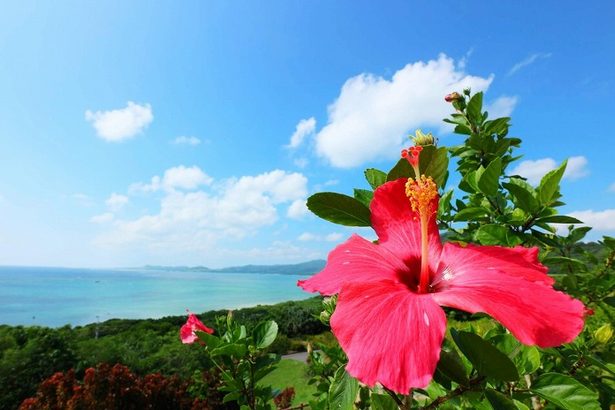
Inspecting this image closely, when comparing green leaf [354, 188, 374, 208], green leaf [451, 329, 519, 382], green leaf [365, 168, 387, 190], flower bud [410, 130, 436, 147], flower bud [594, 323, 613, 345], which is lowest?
flower bud [594, 323, 613, 345]

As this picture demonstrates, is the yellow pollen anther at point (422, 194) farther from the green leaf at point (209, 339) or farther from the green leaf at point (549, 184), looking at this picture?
the green leaf at point (209, 339)

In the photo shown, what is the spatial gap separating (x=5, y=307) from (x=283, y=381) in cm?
5011

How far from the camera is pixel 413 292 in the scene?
685 millimetres

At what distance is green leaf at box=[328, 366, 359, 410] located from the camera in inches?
30.0

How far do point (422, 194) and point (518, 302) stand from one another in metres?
0.27

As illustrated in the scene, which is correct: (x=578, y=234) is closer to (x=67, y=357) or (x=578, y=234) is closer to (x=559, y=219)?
(x=559, y=219)

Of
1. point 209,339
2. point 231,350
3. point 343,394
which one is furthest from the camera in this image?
point 209,339

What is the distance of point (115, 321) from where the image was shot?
17.0m

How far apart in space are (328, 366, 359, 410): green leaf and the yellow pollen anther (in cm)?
38

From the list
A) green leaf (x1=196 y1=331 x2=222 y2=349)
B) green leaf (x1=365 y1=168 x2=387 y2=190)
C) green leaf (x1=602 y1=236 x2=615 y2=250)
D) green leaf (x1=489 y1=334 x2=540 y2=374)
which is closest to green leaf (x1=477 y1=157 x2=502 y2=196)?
green leaf (x1=365 y1=168 x2=387 y2=190)

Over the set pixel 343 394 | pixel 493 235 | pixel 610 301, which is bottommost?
pixel 343 394

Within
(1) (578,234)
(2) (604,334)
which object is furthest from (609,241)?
(2) (604,334)

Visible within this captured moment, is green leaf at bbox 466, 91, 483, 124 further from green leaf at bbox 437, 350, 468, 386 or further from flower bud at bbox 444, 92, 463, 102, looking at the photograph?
green leaf at bbox 437, 350, 468, 386

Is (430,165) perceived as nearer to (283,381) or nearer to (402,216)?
(402,216)
